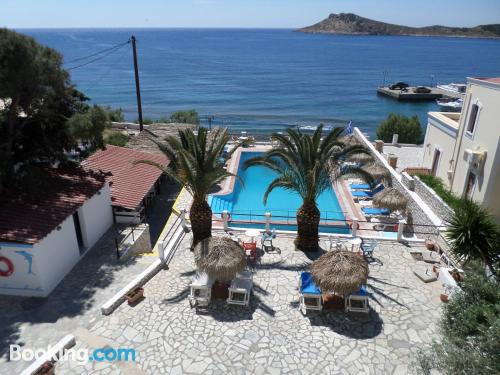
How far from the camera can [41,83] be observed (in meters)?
14.4

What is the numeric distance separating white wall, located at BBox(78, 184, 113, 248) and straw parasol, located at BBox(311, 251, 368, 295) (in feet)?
30.3

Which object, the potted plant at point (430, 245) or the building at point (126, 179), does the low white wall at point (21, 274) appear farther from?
the potted plant at point (430, 245)

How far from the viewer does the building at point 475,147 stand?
55.8ft

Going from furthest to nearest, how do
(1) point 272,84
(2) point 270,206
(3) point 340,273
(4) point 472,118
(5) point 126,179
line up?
(1) point 272,84
(2) point 270,206
(5) point 126,179
(4) point 472,118
(3) point 340,273

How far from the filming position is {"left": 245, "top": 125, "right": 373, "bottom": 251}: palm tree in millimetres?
14672

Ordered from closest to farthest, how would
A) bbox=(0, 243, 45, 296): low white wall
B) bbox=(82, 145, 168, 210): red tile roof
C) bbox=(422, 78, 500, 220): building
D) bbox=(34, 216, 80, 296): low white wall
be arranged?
bbox=(0, 243, 45, 296): low white wall, bbox=(34, 216, 80, 296): low white wall, bbox=(422, 78, 500, 220): building, bbox=(82, 145, 168, 210): red tile roof

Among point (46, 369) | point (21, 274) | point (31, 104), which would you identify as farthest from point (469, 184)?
point (31, 104)

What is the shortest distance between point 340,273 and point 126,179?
12606mm

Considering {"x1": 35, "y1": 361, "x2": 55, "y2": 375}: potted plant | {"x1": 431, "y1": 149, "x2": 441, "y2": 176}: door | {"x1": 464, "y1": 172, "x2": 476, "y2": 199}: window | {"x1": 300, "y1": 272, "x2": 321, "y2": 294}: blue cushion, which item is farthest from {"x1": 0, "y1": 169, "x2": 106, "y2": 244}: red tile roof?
{"x1": 431, "y1": 149, "x2": 441, "y2": 176}: door

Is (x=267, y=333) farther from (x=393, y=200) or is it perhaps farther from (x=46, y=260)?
(x=393, y=200)

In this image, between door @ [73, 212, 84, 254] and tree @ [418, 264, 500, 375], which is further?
door @ [73, 212, 84, 254]

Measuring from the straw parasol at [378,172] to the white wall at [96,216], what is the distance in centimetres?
1530

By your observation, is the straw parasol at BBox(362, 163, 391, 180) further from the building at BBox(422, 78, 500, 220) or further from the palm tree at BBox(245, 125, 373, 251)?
the palm tree at BBox(245, 125, 373, 251)

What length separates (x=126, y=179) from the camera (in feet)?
64.8
